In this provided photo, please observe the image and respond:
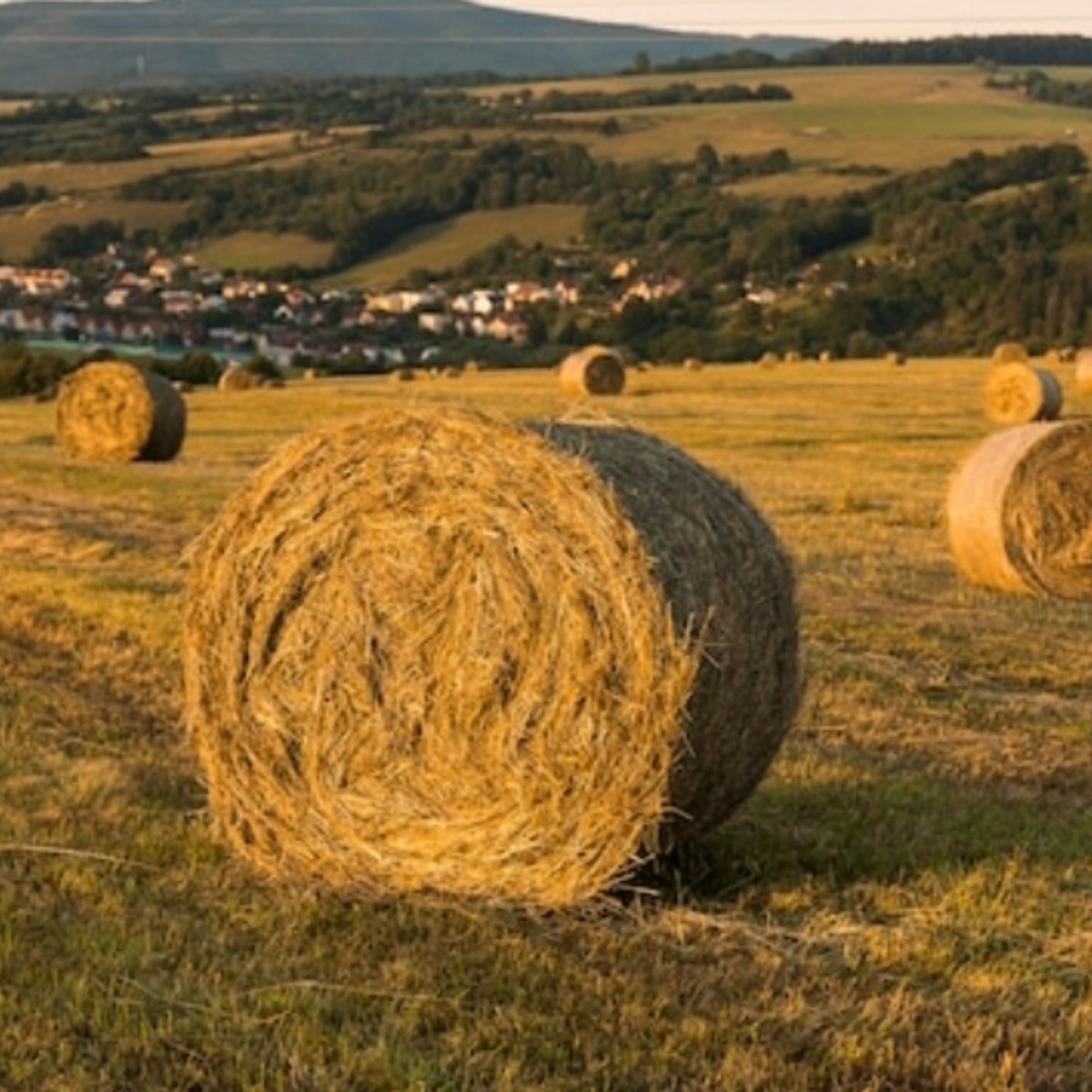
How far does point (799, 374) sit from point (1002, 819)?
4297cm

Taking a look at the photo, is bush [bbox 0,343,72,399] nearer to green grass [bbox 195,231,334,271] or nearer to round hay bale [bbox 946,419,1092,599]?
round hay bale [bbox 946,419,1092,599]

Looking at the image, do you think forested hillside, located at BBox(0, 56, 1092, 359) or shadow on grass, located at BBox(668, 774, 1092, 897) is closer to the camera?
shadow on grass, located at BBox(668, 774, 1092, 897)

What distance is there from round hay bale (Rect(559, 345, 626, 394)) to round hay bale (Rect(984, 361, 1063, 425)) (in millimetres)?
10070

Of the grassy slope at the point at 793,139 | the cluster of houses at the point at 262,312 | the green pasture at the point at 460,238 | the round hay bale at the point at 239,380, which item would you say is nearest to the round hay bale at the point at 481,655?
the round hay bale at the point at 239,380

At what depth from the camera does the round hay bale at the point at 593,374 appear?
4379cm

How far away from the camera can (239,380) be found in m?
51.8

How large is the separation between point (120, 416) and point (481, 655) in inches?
875

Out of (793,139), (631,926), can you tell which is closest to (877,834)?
(631,926)

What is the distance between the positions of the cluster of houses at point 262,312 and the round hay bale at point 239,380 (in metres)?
15.4

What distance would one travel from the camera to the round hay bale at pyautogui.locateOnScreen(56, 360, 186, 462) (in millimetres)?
29562

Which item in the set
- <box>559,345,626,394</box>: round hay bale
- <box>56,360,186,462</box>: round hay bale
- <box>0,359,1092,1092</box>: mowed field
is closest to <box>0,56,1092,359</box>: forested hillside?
<box>559,345,626,394</box>: round hay bale

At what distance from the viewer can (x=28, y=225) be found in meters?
115

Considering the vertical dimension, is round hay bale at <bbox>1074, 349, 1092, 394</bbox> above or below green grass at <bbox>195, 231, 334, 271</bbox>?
above

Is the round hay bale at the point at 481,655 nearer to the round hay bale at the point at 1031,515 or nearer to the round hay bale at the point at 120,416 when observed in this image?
the round hay bale at the point at 1031,515
